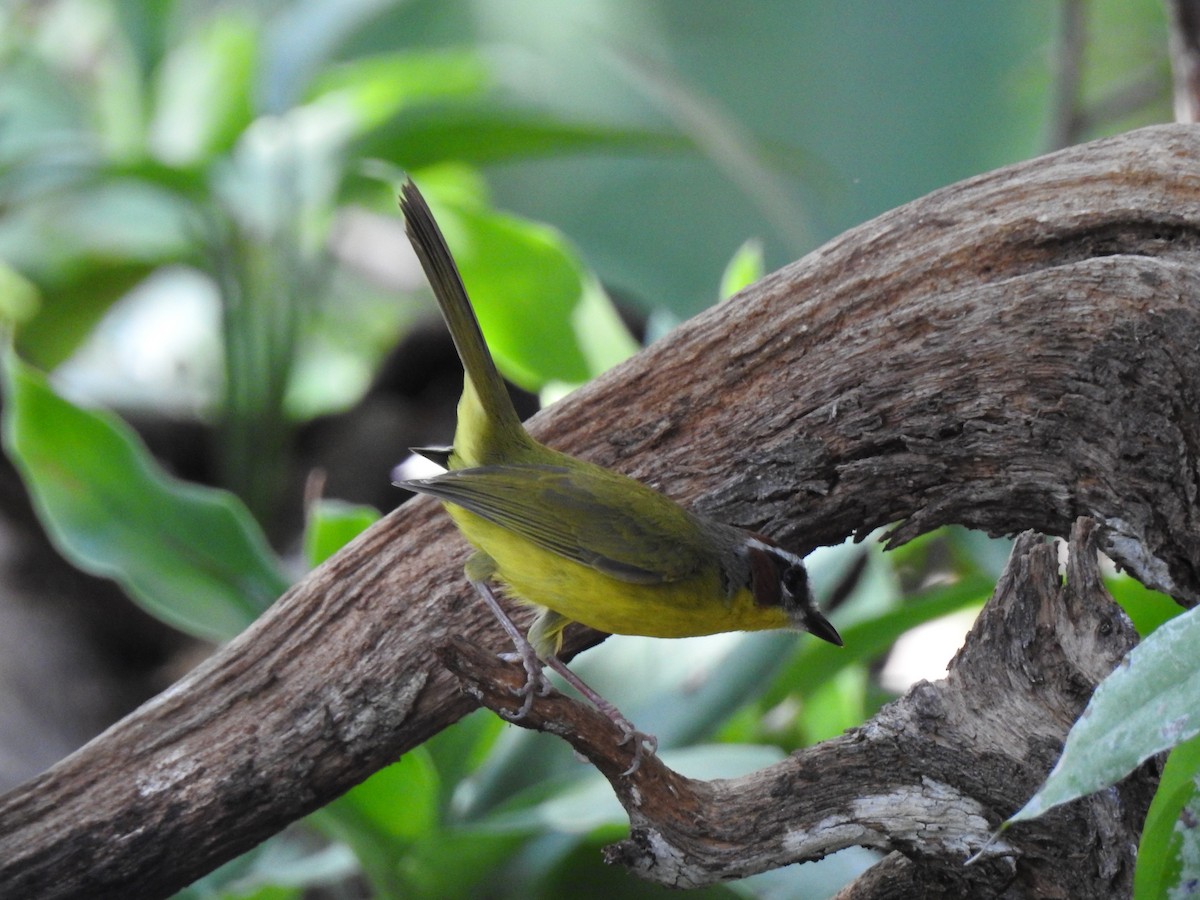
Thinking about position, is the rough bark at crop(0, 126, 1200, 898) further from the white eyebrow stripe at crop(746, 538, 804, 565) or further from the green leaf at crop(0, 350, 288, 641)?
→ the green leaf at crop(0, 350, 288, 641)

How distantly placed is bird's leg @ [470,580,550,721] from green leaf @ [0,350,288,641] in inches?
28.1

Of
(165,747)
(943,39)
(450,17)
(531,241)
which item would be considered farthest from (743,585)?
(450,17)

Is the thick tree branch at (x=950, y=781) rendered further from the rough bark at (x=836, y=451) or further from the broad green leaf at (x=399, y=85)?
the broad green leaf at (x=399, y=85)

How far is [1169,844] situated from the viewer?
4.44 feet

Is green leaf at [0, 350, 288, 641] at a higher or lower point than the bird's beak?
higher

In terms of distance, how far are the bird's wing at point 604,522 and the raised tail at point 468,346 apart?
11cm

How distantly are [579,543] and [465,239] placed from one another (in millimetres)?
1215

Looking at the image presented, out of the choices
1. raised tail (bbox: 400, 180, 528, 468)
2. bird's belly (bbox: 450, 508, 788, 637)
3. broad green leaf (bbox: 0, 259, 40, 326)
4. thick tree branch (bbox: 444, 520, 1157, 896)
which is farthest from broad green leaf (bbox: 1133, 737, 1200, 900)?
broad green leaf (bbox: 0, 259, 40, 326)

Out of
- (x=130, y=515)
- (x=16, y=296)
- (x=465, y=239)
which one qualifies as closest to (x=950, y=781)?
(x=130, y=515)

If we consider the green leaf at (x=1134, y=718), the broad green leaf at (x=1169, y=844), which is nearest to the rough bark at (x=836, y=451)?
the broad green leaf at (x=1169, y=844)

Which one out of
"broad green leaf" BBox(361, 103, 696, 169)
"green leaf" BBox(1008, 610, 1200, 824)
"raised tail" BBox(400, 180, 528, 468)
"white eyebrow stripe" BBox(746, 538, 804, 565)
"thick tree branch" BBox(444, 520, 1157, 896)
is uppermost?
"broad green leaf" BBox(361, 103, 696, 169)

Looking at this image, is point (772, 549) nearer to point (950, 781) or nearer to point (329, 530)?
point (950, 781)

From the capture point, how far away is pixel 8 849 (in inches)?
71.6

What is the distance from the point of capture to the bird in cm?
183
